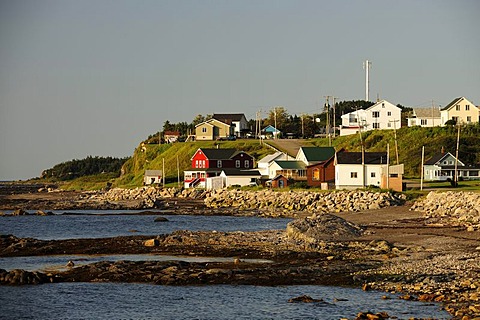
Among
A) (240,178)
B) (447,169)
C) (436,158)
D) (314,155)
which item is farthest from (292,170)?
(447,169)

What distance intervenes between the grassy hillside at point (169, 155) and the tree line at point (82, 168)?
48998 millimetres

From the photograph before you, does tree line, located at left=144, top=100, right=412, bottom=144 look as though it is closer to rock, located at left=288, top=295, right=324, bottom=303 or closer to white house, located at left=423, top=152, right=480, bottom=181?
white house, located at left=423, top=152, right=480, bottom=181

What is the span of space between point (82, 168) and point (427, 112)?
98.8m

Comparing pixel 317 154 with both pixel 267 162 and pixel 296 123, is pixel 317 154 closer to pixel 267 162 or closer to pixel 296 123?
pixel 267 162

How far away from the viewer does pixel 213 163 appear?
9862 centimetres

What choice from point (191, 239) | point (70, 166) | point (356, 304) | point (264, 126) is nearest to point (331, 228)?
Result: point (191, 239)

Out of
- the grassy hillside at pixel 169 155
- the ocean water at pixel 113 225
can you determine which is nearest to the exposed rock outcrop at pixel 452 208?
the ocean water at pixel 113 225

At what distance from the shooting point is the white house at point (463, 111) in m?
106

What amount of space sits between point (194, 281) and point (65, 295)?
4699mm

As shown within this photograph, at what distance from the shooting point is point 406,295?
24.7 m

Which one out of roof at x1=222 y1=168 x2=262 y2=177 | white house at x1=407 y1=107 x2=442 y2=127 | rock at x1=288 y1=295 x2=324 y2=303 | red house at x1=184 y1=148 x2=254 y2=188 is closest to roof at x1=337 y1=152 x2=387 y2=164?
roof at x1=222 y1=168 x2=262 y2=177

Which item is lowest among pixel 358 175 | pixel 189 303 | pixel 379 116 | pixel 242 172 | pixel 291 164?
pixel 189 303

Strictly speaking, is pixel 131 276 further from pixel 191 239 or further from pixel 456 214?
pixel 456 214

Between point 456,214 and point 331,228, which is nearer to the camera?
point 331,228
